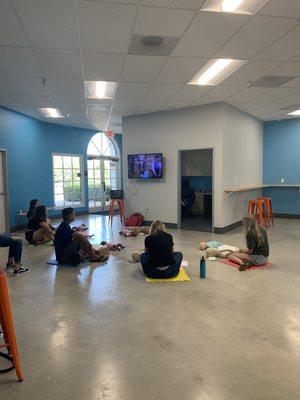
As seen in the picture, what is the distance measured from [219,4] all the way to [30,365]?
11.9ft

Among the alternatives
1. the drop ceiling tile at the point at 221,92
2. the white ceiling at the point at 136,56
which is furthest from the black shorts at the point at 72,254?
the drop ceiling tile at the point at 221,92

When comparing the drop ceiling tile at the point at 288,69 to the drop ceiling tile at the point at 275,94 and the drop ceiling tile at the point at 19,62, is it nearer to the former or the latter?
the drop ceiling tile at the point at 275,94

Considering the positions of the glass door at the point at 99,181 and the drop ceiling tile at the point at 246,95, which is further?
the glass door at the point at 99,181

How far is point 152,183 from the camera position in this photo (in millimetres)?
8148

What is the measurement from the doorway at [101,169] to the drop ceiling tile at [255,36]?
7829 millimetres

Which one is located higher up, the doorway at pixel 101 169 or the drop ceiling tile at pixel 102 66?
the drop ceiling tile at pixel 102 66

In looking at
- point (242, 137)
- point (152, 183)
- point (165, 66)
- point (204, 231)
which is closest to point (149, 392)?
point (165, 66)

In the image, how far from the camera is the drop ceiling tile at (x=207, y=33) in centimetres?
323

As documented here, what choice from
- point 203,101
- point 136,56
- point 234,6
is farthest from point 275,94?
point 234,6

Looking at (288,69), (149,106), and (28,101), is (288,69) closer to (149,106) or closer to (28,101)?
(149,106)

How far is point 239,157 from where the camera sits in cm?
785

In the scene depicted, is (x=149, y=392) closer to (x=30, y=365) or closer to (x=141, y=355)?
(x=141, y=355)

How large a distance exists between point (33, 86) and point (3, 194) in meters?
3.11

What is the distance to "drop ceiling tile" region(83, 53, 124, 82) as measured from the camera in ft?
13.8
